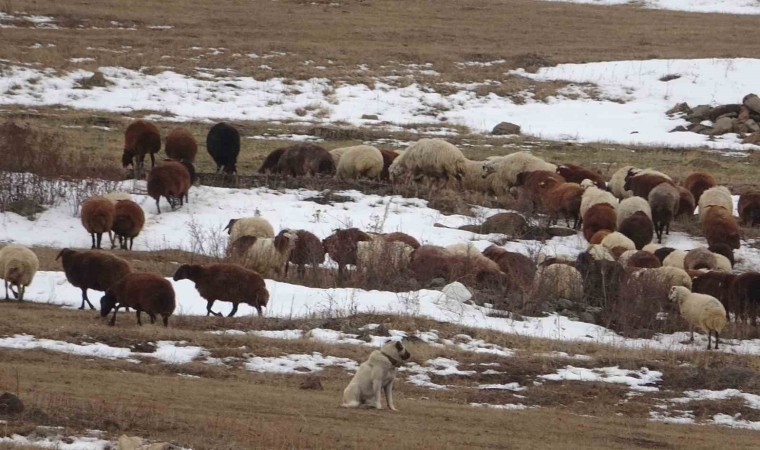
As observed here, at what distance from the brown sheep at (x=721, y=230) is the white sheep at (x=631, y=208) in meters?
1.29

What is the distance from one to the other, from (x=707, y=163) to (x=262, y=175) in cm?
1309

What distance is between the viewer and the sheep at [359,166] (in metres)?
26.5

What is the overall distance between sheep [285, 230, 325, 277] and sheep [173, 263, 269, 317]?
3014 millimetres

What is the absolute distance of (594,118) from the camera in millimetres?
40844

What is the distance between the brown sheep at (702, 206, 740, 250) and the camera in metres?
22.0

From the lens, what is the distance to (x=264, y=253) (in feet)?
62.6

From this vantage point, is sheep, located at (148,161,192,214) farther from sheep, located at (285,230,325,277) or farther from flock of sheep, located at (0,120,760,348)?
sheep, located at (285,230,325,277)

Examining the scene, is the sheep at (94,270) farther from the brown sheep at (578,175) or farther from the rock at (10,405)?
the brown sheep at (578,175)

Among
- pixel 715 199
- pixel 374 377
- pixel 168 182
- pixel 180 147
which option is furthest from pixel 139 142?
pixel 374 377

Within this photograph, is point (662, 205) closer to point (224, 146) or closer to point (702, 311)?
point (702, 311)

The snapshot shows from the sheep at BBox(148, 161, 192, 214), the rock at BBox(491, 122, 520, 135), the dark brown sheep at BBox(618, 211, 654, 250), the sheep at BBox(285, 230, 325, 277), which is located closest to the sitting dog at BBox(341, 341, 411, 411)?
the sheep at BBox(285, 230, 325, 277)

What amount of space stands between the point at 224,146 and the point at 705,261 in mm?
10890

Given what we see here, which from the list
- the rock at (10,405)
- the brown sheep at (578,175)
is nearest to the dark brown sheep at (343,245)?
the brown sheep at (578,175)

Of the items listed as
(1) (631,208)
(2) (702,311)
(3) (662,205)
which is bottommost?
(2) (702,311)
